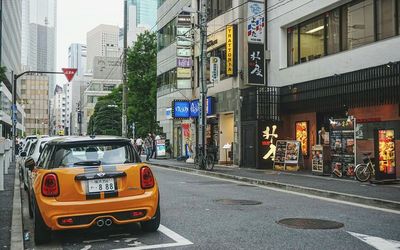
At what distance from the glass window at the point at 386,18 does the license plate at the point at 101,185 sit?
1345cm

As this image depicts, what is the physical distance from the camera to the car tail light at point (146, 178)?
7180 mm

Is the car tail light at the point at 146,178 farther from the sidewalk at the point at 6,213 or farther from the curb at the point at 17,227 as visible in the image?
the sidewalk at the point at 6,213

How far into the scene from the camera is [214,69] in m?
25.8

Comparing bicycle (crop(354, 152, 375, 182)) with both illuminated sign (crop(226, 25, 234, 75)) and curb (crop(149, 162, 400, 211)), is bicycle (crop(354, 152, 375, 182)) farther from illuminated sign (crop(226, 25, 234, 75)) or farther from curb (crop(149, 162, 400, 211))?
illuminated sign (crop(226, 25, 234, 75))

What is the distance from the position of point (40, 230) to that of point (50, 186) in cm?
67

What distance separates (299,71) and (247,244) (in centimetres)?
1606

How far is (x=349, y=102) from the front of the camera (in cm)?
1795

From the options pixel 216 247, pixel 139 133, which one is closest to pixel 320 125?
pixel 216 247

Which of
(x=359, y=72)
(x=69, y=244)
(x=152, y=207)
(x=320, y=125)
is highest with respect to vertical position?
(x=359, y=72)

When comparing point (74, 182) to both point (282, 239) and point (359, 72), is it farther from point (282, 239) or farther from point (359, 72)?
point (359, 72)

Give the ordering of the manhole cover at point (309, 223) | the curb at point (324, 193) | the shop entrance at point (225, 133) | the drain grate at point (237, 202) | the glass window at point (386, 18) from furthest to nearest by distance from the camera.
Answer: the shop entrance at point (225, 133), the glass window at point (386, 18), the drain grate at point (237, 202), the curb at point (324, 193), the manhole cover at point (309, 223)

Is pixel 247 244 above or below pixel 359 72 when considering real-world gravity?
below

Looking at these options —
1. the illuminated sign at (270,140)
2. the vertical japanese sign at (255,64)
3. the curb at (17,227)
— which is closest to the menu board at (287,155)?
the illuminated sign at (270,140)

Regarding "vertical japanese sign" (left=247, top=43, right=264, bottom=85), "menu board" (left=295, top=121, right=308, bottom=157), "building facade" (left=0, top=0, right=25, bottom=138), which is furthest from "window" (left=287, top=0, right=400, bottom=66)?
"building facade" (left=0, top=0, right=25, bottom=138)
